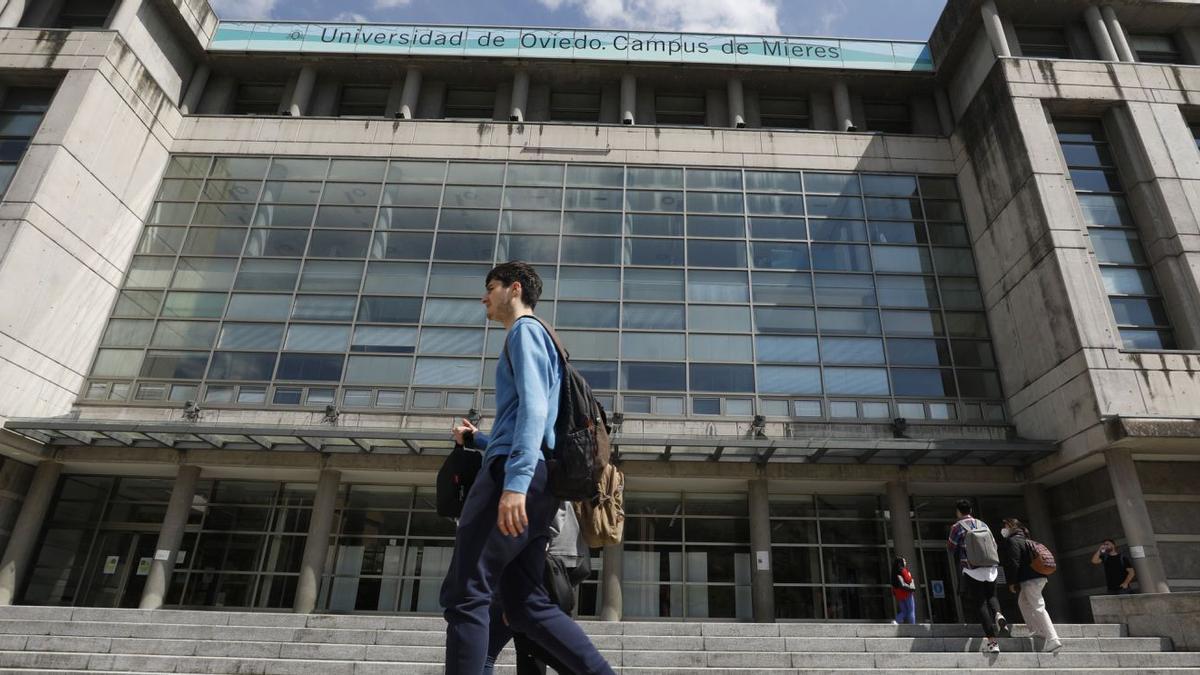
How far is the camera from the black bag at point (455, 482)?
11.0 ft

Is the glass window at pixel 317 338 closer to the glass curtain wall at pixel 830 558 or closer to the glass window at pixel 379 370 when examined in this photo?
the glass window at pixel 379 370

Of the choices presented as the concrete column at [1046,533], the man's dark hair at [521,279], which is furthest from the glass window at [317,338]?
the concrete column at [1046,533]

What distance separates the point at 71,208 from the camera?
1808 centimetres

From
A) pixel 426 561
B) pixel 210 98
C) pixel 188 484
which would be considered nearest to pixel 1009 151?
pixel 426 561

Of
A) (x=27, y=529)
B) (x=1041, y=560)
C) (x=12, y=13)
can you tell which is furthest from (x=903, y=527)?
(x=12, y=13)

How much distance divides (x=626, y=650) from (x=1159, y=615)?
772 cm

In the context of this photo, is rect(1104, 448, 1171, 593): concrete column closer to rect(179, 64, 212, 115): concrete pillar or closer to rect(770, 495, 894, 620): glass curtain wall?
rect(770, 495, 894, 620): glass curtain wall

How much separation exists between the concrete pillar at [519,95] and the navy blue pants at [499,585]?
21514 millimetres

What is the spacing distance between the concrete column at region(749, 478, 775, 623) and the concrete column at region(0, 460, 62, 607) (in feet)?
57.7

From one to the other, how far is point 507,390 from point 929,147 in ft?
75.1

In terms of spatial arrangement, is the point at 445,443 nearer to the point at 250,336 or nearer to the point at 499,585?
the point at 250,336

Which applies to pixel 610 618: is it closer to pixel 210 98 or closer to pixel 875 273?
pixel 875 273

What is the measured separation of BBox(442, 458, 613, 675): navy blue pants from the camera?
2705 mm

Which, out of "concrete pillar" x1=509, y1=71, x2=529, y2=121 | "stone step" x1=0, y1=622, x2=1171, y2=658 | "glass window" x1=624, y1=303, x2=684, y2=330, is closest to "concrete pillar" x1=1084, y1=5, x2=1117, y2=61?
"glass window" x1=624, y1=303, x2=684, y2=330
